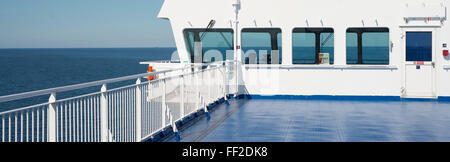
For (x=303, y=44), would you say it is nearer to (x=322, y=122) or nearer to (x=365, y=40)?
(x=365, y=40)

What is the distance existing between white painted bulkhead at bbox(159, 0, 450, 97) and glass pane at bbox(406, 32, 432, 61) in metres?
0.14

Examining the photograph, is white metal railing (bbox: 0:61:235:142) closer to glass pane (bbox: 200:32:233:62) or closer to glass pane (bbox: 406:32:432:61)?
glass pane (bbox: 200:32:233:62)

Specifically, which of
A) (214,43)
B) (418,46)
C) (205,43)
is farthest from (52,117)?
(418,46)

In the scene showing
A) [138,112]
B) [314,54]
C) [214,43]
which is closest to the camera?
[138,112]

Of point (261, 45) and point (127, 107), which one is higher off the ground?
point (261, 45)

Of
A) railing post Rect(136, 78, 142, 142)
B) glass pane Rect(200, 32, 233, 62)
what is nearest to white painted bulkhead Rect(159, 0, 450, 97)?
glass pane Rect(200, 32, 233, 62)

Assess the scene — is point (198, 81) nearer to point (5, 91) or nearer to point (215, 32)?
point (215, 32)

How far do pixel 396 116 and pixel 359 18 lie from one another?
135 inches

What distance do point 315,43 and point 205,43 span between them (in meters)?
2.81

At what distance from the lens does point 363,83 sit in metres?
13.1

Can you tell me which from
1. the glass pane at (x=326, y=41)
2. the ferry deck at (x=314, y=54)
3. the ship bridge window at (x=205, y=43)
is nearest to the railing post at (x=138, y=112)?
the ferry deck at (x=314, y=54)

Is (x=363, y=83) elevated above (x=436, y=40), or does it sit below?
below

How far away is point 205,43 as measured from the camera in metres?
13.3
